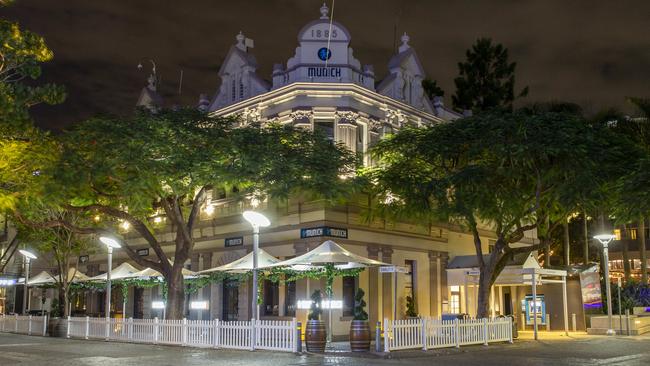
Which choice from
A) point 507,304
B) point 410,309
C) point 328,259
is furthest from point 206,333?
point 507,304

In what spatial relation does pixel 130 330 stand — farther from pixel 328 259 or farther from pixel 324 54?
pixel 324 54

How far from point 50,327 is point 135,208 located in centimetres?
1051

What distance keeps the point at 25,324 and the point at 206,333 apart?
15998 mm

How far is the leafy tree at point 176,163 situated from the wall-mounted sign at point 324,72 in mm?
6495

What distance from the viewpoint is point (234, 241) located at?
33219 millimetres

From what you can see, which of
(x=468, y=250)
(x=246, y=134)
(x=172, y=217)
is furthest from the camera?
(x=468, y=250)

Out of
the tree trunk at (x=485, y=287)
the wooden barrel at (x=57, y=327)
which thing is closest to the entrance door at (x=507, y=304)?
the tree trunk at (x=485, y=287)

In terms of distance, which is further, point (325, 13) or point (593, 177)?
point (325, 13)

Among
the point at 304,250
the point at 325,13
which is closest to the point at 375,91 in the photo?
the point at 325,13

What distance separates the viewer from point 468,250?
3791cm

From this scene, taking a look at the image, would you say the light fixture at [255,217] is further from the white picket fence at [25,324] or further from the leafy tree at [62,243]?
the white picket fence at [25,324]

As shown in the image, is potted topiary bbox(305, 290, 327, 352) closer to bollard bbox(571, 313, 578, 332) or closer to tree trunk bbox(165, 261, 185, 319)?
tree trunk bbox(165, 261, 185, 319)

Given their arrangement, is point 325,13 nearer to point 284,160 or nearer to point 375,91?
point 375,91

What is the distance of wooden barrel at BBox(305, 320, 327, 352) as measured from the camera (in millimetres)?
21047
